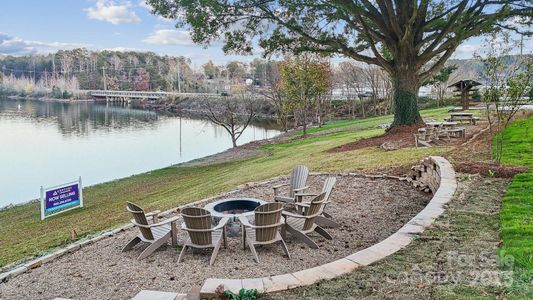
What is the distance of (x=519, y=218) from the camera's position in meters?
4.93

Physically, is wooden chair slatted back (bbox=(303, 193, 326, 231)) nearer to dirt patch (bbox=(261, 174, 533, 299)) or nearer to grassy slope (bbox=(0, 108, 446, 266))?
dirt patch (bbox=(261, 174, 533, 299))

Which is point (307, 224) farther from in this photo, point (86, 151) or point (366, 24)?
point (86, 151)

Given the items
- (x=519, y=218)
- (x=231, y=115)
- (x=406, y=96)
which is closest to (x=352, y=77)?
(x=231, y=115)

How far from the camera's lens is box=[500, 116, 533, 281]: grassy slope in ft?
12.8

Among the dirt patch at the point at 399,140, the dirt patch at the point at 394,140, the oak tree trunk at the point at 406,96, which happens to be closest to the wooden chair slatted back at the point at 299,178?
the dirt patch at the point at 399,140

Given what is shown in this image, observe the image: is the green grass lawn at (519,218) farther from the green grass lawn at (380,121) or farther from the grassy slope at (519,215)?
the green grass lawn at (380,121)

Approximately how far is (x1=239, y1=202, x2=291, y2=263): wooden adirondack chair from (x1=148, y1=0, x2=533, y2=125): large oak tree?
8.93 m

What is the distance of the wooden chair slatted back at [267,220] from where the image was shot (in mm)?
5406

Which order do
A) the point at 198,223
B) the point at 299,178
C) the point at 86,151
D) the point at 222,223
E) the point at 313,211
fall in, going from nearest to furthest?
the point at 198,223, the point at 222,223, the point at 313,211, the point at 299,178, the point at 86,151

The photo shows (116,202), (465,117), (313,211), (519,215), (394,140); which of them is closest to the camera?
(519,215)

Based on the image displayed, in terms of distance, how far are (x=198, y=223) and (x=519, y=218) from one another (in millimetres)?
4124

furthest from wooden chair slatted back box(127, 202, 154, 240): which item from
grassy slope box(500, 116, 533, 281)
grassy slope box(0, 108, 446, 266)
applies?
grassy slope box(500, 116, 533, 281)

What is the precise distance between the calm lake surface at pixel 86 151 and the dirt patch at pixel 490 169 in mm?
16292

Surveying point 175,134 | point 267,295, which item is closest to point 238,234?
point 267,295
